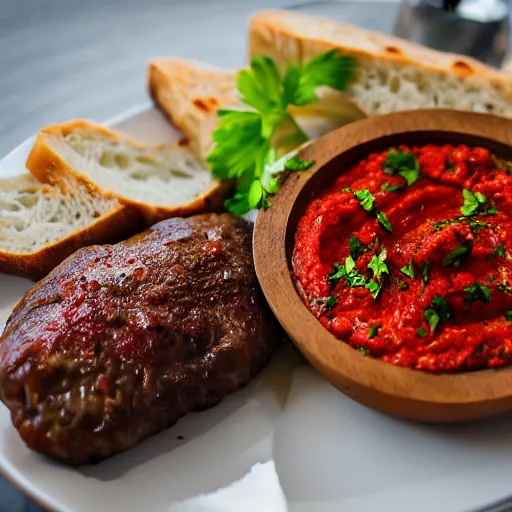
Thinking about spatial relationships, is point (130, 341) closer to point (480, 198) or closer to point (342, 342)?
point (342, 342)

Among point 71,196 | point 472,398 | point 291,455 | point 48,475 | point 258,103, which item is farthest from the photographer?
point 258,103

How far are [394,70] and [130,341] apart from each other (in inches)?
86.2

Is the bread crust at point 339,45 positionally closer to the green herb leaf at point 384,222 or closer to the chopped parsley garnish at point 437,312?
the green herb leaf at point 384,222

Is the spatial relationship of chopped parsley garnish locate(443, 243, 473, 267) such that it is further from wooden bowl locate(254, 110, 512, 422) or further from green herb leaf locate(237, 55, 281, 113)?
green herb leaf locate(237, 55, 281, 113)

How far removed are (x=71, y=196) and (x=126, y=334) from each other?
1.08 metres

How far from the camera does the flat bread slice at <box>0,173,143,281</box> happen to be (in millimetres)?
3080

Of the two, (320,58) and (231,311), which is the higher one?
(320,58)

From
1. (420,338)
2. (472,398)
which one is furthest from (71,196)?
(472,398)

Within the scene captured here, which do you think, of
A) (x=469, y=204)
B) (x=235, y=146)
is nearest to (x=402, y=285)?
(x=469, y=204)

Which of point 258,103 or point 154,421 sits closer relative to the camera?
point 154,421

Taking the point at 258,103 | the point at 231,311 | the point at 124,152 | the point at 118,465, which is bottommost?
the point at 118,465

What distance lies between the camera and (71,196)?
3285 mm

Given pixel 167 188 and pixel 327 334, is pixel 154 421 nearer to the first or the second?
→ pixel 327 334

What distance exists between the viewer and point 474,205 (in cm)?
274
